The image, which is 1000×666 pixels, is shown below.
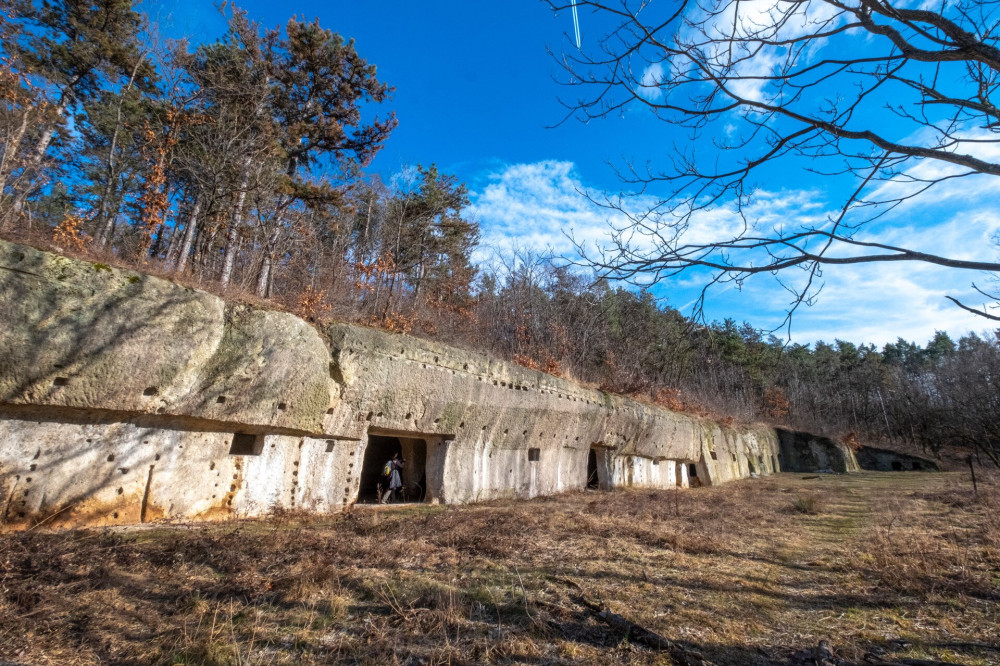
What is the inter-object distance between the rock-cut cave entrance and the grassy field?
4617 millimetres

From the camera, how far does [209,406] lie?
716cm

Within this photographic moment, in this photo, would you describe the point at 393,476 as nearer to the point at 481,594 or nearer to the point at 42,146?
the point at 481,594

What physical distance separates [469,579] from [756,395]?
43.6 meters

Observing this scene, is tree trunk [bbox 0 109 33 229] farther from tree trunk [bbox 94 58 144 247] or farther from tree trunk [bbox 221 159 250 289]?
tree trunk [bbox 221 159 250 289]

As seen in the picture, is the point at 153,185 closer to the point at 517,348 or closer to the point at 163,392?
the point at 163,392

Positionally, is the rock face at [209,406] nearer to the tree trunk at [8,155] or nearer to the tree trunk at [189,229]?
the tree trunk at [8,155]

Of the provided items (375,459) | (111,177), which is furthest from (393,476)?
(111,177)

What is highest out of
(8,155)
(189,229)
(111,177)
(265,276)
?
(111,177)

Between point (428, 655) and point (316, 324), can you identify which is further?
point (316, 324)

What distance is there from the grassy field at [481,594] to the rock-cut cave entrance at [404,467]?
4.62 metres

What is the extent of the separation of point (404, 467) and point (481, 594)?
8648 millimetres

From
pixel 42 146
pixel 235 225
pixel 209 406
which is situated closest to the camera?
pixel 209 406

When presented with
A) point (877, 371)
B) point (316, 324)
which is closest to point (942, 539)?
point (316, 324)

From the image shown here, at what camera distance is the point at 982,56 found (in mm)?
2051
